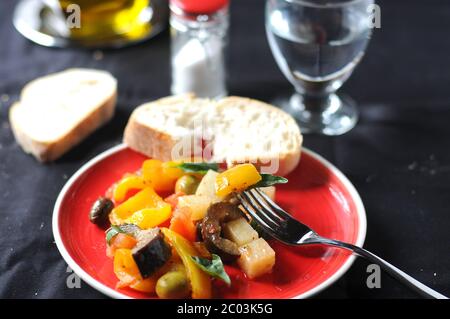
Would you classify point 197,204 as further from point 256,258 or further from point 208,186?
point 256,258

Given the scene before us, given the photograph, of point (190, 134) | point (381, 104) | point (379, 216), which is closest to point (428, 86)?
point (381, 104)

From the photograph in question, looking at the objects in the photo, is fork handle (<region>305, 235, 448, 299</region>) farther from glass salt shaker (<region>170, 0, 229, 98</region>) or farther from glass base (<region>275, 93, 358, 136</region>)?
glass salt shaker (<region>170, 0, 229, 98</region>)

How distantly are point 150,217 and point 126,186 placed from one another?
285 millimetres

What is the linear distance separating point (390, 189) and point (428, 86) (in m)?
0.96

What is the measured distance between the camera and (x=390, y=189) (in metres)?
2.76

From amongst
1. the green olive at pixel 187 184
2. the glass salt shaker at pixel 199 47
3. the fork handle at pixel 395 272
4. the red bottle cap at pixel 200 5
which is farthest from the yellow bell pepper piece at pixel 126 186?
the red bottle cap at pixel 200 5

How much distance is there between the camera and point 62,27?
379 cm

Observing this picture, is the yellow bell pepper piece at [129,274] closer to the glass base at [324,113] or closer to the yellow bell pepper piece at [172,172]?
the yellow bell pepper piece at [172,172]

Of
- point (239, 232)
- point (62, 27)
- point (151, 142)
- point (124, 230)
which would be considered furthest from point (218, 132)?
point (62, 27)

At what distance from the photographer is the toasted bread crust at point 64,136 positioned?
287 cm

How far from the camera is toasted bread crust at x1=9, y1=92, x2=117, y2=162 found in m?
2.87

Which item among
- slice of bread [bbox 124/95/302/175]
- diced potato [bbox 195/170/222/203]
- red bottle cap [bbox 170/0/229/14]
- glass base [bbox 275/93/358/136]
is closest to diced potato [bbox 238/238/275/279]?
diced potato [bbox 195/170/222/203]

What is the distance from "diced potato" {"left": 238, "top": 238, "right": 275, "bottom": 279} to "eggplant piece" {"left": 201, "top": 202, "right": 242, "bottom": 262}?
3cm
